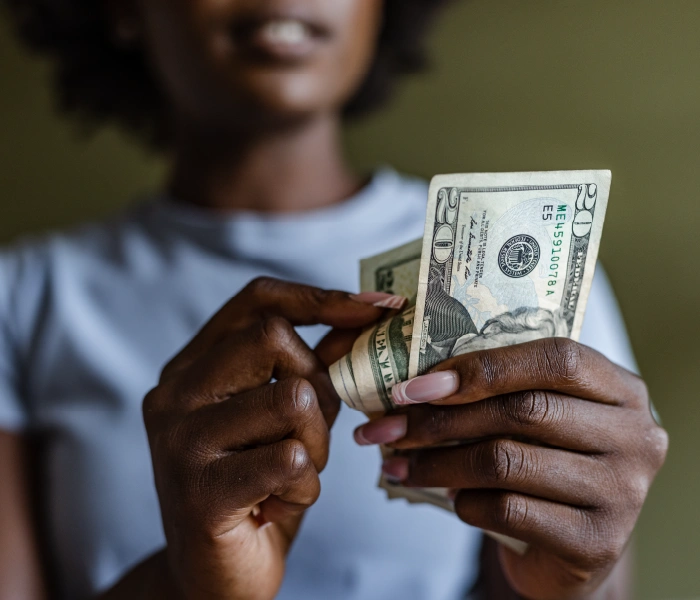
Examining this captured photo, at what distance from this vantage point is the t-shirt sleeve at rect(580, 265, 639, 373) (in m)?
1.05

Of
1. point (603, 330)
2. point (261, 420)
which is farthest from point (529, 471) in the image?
point (603, 330)

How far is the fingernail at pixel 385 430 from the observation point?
2.12 feet

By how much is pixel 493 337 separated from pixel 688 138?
119 cm

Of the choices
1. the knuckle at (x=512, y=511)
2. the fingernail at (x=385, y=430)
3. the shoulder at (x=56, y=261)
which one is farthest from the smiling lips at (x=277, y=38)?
the knuckle at (x=512, y=511)

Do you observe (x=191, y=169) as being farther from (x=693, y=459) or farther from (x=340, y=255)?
(x=693, y=459)

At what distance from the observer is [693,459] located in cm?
165

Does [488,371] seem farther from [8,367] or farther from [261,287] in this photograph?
[8,367]

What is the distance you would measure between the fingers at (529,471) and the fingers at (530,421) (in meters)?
0.01

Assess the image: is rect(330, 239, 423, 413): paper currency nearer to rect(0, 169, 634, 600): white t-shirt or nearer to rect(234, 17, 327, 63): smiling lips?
rect(0, 169, 634, 600): white t-shirt

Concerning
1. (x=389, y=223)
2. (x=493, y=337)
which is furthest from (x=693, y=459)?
(x=493, y=337)

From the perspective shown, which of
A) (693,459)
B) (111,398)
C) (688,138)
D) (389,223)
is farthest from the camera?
(693,459)

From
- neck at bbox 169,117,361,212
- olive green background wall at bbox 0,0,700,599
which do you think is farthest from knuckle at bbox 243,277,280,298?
olive green background wall at bbox 0,0,700,599

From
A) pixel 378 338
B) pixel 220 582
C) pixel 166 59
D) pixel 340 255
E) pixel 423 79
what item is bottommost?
pixel 220 582

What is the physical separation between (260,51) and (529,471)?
0.71 meters
